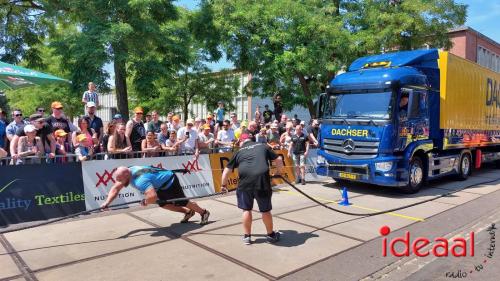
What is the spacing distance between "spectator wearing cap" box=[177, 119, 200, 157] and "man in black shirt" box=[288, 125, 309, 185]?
3.06 meters

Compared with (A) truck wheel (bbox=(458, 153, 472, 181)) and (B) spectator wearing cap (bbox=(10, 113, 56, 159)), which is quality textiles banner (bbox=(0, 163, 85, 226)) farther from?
(A) truck wheel (bbox=(458, 153, 472, 181))

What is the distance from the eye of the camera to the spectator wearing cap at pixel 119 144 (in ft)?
28.7

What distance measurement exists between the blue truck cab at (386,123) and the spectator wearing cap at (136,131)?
186 inches

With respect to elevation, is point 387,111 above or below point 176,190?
above

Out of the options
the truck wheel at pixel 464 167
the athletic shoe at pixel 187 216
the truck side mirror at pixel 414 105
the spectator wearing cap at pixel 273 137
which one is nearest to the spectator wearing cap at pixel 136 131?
the athletic shoe at pixel 187 216

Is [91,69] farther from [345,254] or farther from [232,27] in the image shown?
[345,254]

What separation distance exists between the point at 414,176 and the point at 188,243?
258 inches

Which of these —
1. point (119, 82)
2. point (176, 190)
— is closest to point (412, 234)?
point (176, 190)

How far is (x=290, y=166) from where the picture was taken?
1227cm

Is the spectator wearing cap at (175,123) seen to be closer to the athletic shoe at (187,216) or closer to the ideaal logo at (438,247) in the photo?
the athletic shoe at (187,216)

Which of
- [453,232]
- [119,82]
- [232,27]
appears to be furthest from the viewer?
[232,27]

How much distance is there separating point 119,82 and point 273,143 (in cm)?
745

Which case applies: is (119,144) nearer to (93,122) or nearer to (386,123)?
(93,122)

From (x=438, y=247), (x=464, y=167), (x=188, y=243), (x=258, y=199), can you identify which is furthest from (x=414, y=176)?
(x=188, y=243)
